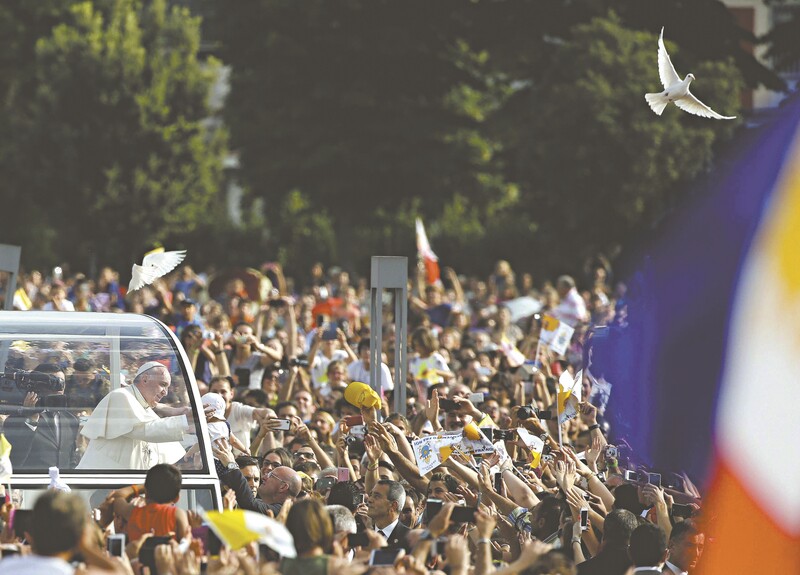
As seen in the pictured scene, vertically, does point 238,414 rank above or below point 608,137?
below

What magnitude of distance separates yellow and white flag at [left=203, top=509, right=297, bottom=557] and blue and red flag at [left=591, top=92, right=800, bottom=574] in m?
2.38

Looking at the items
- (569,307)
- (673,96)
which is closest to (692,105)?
(673,96)

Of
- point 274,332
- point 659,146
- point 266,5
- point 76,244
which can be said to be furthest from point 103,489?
point 76,244

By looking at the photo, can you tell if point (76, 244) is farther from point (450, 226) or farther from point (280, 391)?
point (280, 391)

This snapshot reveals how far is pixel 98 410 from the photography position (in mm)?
8805

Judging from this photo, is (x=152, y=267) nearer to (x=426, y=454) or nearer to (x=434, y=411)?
(x=434, y=411)

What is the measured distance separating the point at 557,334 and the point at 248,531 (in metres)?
9.14

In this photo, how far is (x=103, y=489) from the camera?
8484 millimetres

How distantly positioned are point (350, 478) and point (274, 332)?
7575mm

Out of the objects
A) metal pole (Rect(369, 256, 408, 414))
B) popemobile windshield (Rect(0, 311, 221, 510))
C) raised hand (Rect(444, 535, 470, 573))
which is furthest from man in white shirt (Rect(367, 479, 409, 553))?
metal pole (Rect(369, 256, 408, 414))

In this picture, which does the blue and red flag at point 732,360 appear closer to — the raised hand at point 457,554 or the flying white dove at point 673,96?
the flying white dove at point 673,96

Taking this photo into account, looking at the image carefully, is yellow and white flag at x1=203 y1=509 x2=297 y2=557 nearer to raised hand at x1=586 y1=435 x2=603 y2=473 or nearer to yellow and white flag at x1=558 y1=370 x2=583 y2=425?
Result: raised hand at x1=586 y1=435 x2=603 y2=473

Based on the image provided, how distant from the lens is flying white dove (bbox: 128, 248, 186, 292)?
12727 millimetres

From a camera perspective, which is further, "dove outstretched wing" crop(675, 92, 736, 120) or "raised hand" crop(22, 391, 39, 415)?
"dove outstretched wing" crop(675, 92, 736, 120)
